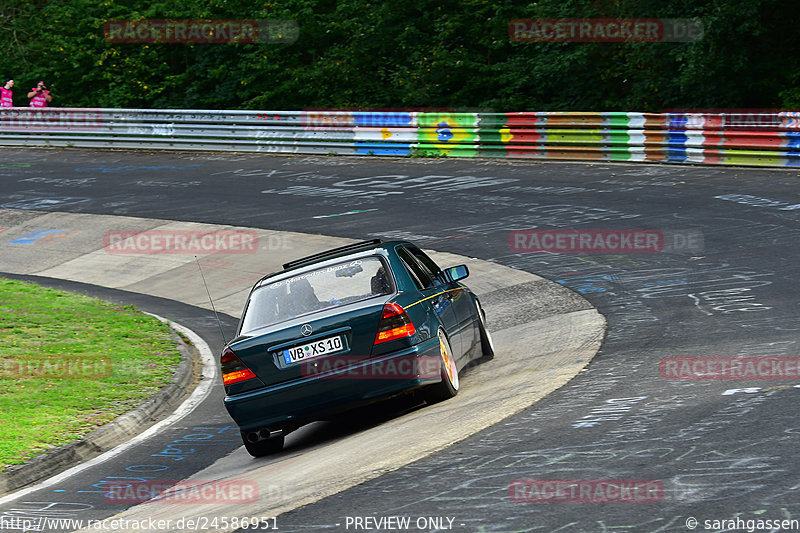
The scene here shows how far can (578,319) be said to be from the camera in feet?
38.2

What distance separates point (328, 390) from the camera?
26.5 ft

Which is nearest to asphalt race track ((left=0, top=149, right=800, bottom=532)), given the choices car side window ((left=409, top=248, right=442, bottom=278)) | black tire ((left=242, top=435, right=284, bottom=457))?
black tire ((left=242, top=435, right=284, bottom=457))

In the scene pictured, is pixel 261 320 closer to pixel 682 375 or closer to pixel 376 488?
pixel 376 488

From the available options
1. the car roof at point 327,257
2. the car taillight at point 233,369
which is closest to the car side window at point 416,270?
the car roof at point 327,257

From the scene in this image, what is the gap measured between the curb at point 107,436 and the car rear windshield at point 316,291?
1827 mm

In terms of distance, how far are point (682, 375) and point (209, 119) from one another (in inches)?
965

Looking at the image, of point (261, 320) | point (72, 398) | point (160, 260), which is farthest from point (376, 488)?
point (160, 260)

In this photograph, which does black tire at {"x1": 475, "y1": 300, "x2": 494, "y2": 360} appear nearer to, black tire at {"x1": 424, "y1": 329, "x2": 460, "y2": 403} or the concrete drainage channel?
the concrete drainage channel

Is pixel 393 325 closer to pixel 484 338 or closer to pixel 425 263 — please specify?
pixel 425 263

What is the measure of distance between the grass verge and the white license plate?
234cm

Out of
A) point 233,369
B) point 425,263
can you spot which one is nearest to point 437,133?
point 425,263

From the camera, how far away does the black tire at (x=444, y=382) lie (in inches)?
336

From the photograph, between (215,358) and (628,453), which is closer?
(628,453)

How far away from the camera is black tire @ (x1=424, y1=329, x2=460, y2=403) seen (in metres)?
8.52
